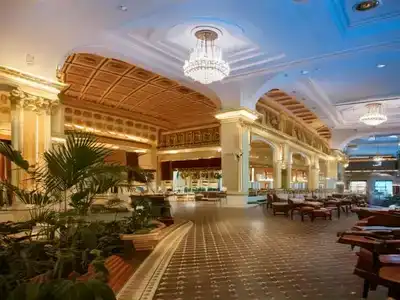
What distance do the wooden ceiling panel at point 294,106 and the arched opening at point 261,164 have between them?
279 centimetres

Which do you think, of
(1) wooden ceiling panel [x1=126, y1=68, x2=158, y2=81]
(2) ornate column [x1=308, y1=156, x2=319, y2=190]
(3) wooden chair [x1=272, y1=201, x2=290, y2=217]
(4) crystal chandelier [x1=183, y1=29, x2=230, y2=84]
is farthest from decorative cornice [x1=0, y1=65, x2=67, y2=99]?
(2) ornate column [x1=308, y1=156, x2=319, y2=190]

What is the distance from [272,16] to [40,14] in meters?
4.59

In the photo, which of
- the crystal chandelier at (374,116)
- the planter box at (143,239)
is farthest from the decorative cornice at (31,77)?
the crystal chandelier at (374,116)

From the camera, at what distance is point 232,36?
7.87m

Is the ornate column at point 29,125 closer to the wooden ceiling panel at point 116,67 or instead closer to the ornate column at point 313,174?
the wooden ceiling panel at point 116,67

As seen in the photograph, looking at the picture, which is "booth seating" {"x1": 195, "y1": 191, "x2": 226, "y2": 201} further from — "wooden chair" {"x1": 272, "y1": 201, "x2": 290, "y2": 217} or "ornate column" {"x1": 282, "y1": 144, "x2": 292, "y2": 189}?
"ornate column" {"x1": 282, "y1": 144, "x2": 292, "y2": 189}

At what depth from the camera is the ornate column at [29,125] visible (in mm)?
7184

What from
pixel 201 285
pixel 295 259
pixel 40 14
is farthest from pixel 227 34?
pixel 201 285

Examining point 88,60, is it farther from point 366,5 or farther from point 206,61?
point 366,5

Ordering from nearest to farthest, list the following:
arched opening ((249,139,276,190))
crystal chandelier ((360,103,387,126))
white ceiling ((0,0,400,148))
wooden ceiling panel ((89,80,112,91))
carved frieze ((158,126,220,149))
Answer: white ceiling ((0,0,400,148)) < wooden ceiling panel ((89,80,112,91)) < crystal chandelier ((360,103,387,126)) < carved frieze ((158,126,220,149)) < arched opening ((249,139,276,190))

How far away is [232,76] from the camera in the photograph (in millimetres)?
10531

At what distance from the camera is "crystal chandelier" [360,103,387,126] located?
13289 mm

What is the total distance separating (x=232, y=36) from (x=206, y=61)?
1.08 meters

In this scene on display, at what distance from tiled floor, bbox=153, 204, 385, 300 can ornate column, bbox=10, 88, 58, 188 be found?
4.14 meters
